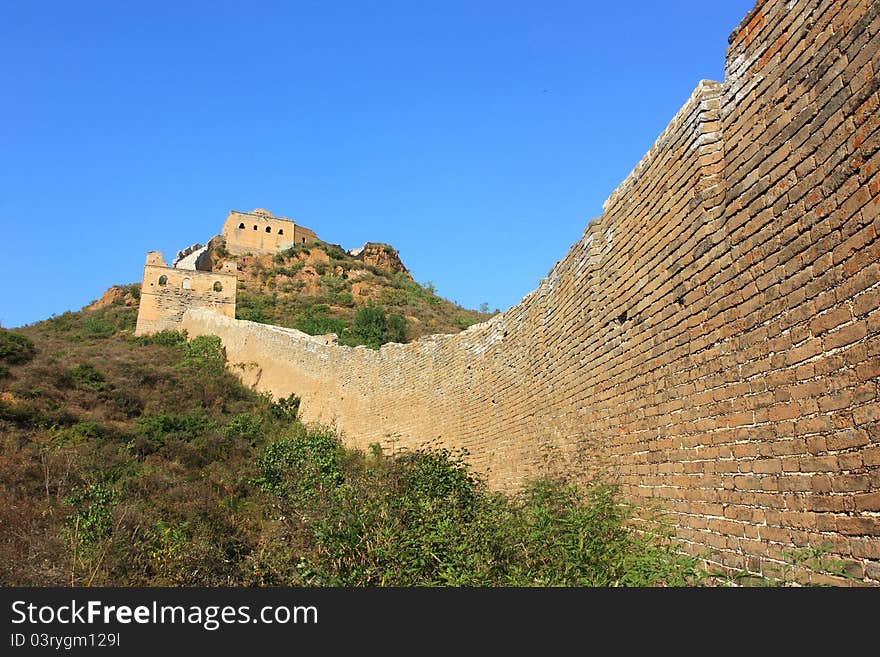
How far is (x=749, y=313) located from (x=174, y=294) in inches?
1016

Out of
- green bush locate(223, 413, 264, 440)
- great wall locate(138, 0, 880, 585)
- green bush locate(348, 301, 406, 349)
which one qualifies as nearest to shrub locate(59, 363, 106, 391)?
green bush locate(223, 413, 264, 440)

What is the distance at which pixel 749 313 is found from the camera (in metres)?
3.94

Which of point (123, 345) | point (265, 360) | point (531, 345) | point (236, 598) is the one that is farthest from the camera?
point (123, 345)

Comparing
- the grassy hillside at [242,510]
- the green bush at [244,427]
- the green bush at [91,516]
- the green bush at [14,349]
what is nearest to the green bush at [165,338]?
the green bush at [14,349]

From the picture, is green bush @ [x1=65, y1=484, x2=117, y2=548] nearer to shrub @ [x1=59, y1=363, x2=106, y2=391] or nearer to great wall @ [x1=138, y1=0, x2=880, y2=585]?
great wall @ [x1=138, y1=0, x2=880, y2=585]

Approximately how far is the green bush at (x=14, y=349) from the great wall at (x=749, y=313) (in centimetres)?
1423

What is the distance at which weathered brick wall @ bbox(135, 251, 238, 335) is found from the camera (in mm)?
25953

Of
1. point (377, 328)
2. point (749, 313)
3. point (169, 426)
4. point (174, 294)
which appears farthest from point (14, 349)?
point (749, 313)

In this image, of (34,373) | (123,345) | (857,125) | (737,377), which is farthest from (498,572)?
(123,345)

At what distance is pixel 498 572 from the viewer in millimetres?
4582

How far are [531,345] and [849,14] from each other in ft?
18.1

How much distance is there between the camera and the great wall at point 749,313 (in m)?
3.08

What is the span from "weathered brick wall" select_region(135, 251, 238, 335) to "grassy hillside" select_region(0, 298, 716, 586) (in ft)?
32.6

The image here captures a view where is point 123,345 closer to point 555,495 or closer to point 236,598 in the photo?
point 555,495
